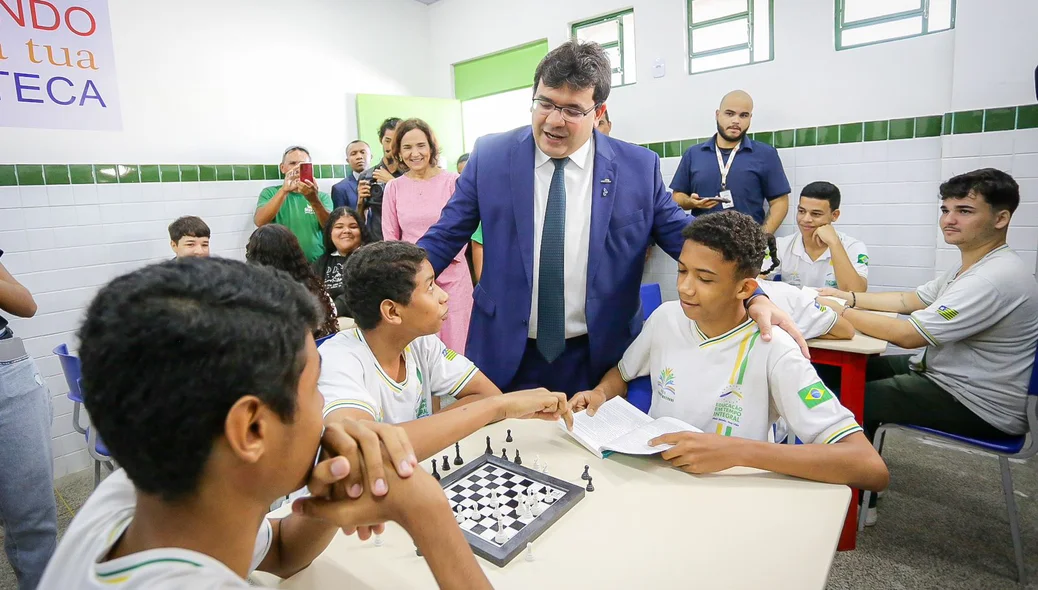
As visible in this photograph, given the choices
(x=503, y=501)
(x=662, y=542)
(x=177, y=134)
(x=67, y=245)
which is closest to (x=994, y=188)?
(x=662, y=542)

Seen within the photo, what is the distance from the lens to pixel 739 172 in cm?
422

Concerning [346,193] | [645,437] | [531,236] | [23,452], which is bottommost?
[23,452]

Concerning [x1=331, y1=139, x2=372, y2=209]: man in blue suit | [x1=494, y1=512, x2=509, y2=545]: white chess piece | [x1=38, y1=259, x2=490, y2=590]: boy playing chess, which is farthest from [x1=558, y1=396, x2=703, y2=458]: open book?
[x1=331, y1=139, x2=372, y2=209]: man in blue suit

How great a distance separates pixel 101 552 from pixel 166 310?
305 millimetres

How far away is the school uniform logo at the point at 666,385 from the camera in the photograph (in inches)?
66.9

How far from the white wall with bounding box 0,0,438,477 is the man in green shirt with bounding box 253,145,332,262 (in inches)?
11.3

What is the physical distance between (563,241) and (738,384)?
67cm

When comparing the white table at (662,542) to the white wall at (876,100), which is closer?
the white table at (662,542)

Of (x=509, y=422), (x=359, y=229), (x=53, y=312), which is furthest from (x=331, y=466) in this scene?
(x=53, y=312)

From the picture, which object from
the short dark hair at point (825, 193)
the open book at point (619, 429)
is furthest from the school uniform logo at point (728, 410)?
the short dark hair at point (825, 193)

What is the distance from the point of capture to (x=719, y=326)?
66.0 inches

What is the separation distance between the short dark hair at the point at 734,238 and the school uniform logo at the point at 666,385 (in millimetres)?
350

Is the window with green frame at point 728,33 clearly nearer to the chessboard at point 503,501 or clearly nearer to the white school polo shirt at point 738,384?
the white school polo shirt at point 738,384

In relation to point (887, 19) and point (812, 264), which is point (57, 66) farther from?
point (887, 19)
